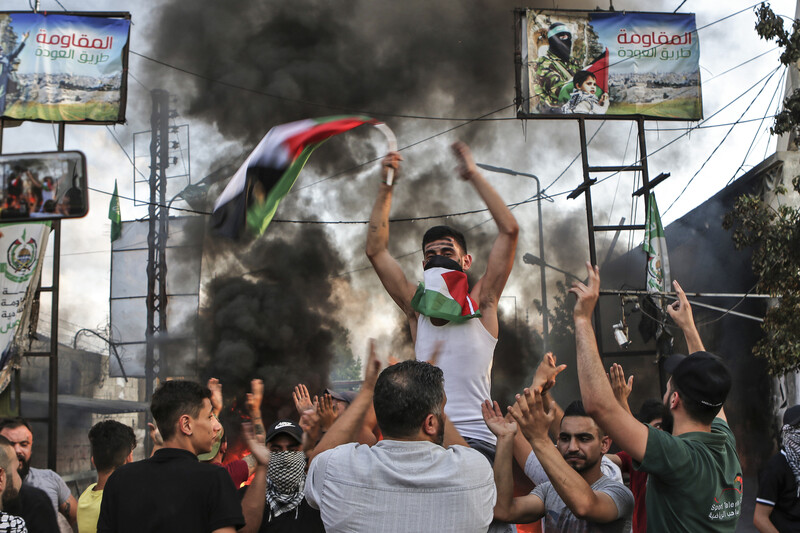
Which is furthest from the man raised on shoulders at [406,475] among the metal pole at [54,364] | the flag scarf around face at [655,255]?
the flag scarf around face at [655,255]

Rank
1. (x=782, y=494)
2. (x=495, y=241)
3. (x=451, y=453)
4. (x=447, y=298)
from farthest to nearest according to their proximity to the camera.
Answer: (x=782, y=494)
(x=495, y=241)
(x=447, y=298)
(x=451, y=453)

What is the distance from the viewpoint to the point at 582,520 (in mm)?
2828

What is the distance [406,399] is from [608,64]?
1294 centimetres

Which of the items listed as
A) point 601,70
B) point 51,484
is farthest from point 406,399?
point 601,70

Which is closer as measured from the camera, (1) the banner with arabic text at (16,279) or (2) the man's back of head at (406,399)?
(2) the man's back of head at (406,399)

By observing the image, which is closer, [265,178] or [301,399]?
[265,178]

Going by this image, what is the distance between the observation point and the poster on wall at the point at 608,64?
13625 millimetres

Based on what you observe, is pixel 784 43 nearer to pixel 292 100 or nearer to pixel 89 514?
pixel 89 514

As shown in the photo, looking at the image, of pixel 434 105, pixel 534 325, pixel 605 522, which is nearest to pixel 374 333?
pixel 534 325

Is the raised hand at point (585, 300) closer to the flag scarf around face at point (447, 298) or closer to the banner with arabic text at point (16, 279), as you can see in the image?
the flag scarf around face at point (447, 298)

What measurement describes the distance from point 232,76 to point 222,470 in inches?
810

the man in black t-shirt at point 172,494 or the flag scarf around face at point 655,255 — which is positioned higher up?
the flag scarf around face at point 655,255

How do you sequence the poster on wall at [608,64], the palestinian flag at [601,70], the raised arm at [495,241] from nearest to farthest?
the raised arm at [495,241] → the poster on wall at [608,64] → the palestinian flag at [601,70]

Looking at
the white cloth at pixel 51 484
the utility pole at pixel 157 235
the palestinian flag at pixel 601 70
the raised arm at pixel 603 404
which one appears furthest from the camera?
the utility pole at pixel 157 235
